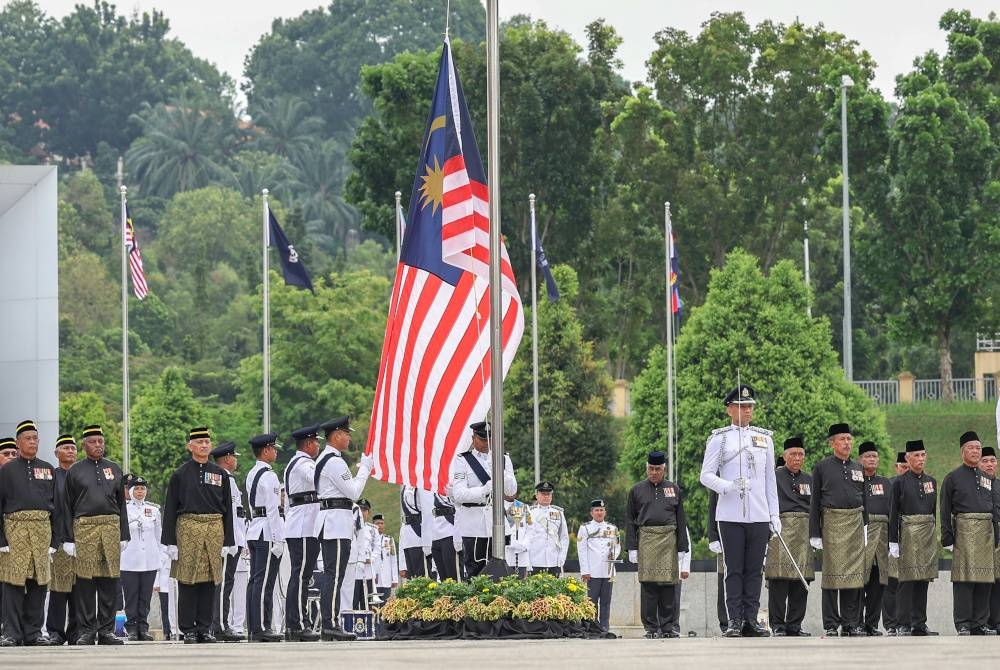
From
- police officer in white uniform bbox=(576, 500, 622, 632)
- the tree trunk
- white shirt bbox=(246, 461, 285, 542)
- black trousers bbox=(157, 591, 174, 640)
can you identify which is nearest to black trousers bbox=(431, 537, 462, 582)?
white shirt bbox=(246, 461, 285, 542)

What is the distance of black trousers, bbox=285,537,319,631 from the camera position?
18141 mm

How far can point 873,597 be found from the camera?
18.5 metres

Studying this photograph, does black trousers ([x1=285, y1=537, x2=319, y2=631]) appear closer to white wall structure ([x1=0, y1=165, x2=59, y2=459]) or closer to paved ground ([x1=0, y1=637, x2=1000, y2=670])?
paved ground ([x1=0, y1=637, x2=1000, y2=670])

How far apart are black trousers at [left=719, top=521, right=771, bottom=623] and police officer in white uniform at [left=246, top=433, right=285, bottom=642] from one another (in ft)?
13.8

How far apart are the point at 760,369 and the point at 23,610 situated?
28.7 meters

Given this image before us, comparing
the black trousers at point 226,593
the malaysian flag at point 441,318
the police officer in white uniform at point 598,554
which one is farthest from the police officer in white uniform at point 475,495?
the police officer in white uniform at point 598,554

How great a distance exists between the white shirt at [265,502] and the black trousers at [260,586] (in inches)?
3.9

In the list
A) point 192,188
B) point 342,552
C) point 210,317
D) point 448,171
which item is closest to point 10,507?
point 342,552

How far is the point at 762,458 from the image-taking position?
17.4 m

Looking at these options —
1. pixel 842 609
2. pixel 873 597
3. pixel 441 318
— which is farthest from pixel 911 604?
pixel 441 318

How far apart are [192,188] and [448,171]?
279ft

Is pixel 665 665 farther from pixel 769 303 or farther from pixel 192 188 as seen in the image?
pixel 192 188

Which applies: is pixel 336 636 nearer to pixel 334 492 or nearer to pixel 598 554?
pixel 334 492

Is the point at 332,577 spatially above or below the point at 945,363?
below
